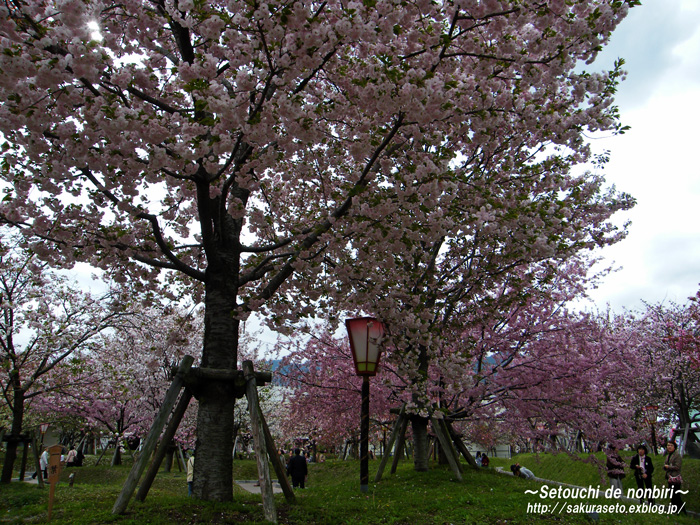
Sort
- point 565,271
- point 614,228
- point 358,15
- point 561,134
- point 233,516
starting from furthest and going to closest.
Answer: point 565,271
point 614,228
point 561,134
point 233,516
point 358,15

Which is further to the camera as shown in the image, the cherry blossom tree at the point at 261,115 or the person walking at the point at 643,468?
the person walking at the point at 643,468

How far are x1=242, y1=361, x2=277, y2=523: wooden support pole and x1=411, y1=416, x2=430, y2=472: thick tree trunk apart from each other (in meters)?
6.27

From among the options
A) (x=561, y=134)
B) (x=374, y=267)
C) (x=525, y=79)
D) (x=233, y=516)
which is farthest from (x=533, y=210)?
(x=233, y=516)

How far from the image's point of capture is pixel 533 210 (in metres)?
6.76

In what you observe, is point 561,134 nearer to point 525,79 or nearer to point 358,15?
point 525,79

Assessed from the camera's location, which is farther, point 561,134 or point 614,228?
point 614,228

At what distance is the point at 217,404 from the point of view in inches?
253

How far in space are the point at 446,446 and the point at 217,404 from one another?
6.38 meters

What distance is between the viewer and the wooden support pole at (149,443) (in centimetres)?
544

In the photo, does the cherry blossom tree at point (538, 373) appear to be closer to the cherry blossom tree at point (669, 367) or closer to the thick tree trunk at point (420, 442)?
the thick tree trunk at point (420, 442)

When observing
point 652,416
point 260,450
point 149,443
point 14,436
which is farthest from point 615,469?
point 652,416

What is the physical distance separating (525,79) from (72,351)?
15104 millimetres

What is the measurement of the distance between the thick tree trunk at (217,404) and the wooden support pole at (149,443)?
1.42 ft

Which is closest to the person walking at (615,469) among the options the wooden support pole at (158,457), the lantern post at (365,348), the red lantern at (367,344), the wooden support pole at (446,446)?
the wooden support pole at (446,446)
